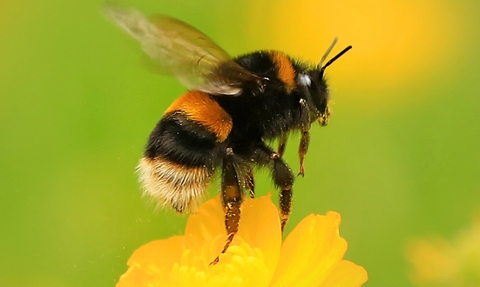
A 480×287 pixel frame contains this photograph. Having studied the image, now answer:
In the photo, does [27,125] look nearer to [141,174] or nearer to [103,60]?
[103,60]

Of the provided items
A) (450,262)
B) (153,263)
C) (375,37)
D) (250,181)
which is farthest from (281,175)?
(375,37)

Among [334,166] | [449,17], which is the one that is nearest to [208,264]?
[334,166]

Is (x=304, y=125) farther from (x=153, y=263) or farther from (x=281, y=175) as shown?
(x=153, y=263)

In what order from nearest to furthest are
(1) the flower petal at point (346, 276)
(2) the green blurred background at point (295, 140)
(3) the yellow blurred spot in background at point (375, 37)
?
(1) the flower petal at point (346, 276) → (2) the green blurred background at point (295, 140) → (3) the yellow blurred spot in background at point (375, 37)

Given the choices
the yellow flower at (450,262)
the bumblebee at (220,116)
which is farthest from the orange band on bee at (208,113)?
the yellow flower at (450,262)

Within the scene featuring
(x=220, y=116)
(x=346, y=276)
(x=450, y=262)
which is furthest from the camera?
(x=450, y=262)

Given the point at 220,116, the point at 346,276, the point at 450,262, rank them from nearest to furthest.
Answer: the point at 346,276 → the point at 220,116 → the point at 450,262

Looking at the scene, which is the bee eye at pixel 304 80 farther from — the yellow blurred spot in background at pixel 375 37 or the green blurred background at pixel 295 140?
the yellow blurred spot in background at pixel 375 37
